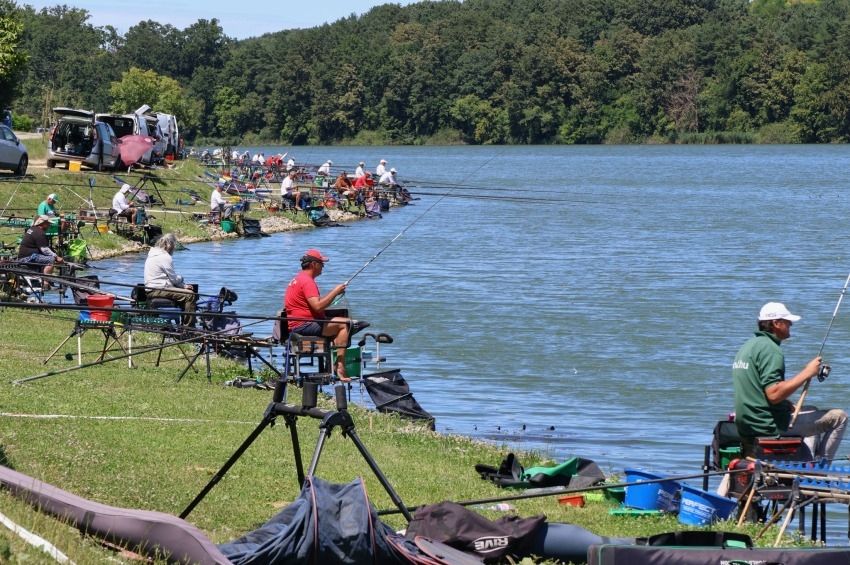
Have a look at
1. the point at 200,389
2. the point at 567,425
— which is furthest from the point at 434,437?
the point at 567,425

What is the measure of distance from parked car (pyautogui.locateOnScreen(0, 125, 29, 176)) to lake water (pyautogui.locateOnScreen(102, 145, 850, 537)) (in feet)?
16.0

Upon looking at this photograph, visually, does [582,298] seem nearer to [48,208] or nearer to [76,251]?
[76,251]

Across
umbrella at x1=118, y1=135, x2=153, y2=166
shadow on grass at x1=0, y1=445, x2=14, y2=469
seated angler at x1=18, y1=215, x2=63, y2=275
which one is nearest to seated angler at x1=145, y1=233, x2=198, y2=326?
seated angler at x1=18, y1=215, x2=63, y2=275

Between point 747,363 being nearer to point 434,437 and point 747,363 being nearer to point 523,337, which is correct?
point 434,437

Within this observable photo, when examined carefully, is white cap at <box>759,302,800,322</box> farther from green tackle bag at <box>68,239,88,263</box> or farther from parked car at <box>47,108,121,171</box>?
parked car at <box>47,108,121,171</box>

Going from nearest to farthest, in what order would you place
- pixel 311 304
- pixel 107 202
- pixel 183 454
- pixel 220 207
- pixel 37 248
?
pixel 183 454 → pixel 311 304 → pixel 37 248 → pixel 107 202 → pixel 220 207

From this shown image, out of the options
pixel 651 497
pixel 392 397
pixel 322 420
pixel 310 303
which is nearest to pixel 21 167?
pixel 392 397

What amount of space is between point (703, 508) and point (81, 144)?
36.5 metres

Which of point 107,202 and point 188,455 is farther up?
point 188,455

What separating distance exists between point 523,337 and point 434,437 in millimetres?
11116

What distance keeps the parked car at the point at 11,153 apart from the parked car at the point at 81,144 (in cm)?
592

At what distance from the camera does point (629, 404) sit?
18203 mm

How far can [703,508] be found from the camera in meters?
9.63

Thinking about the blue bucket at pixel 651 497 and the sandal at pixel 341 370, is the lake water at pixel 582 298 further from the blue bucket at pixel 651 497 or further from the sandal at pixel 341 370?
the blue bucket at pixel 651 497
